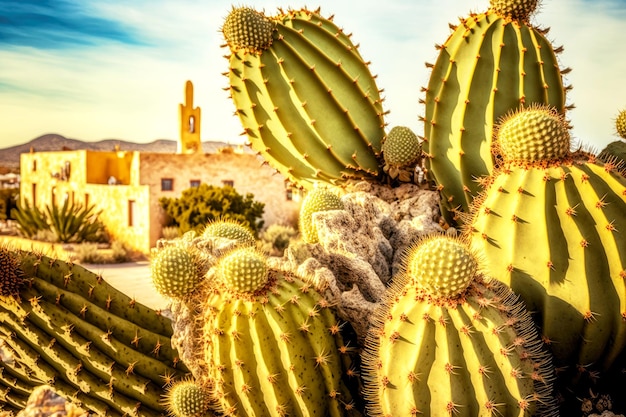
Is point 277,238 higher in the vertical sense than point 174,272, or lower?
lower

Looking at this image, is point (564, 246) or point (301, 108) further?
point (301, 108)

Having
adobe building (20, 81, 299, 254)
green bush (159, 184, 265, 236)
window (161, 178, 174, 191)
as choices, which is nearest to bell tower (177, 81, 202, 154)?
adobe building (20, 81, 299, 254)

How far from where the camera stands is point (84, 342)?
1.87 meters

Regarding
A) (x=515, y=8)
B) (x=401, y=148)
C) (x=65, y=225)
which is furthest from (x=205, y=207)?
(x=515, y=8)

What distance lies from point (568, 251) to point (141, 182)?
758 inches

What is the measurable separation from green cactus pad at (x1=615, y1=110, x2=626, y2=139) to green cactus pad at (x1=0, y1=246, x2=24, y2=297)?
1902 millimetres

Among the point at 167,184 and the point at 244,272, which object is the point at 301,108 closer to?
the point at 244,272

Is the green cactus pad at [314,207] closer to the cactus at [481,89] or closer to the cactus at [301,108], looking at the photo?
the cactus at [481,89]

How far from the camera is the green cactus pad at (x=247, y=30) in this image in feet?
7.59

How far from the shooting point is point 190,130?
29078 mm

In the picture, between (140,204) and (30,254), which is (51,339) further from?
(140,204)

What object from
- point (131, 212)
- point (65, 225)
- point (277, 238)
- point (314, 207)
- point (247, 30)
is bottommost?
point (277, 238)

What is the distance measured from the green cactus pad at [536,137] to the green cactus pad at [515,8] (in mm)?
575

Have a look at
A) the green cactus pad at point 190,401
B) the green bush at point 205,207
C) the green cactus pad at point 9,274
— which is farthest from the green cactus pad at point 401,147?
the green bush at point 205,207
